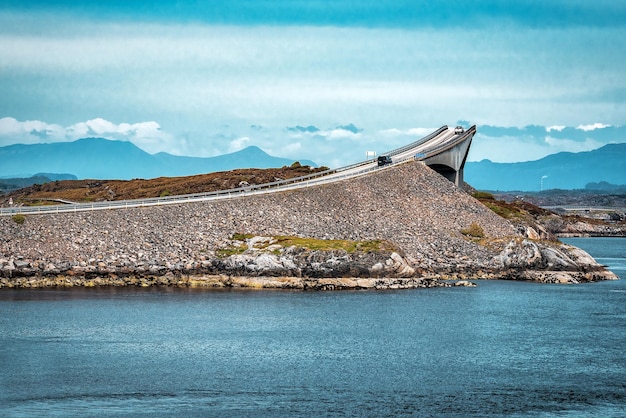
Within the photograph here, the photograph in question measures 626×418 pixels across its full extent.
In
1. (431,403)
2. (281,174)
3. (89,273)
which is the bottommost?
(431,403)

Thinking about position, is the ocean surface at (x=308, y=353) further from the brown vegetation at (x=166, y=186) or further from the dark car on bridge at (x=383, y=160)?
the brown vegetation at (x=166, y=186)

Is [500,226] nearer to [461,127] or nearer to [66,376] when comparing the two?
[461,127]

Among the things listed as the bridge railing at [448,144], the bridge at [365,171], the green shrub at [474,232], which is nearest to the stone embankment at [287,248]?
the green shrub at [474,232]

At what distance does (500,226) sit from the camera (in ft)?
343

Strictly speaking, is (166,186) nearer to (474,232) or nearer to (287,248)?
(474,232)

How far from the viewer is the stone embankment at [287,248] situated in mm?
79250

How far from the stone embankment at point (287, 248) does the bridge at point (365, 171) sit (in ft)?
7.09

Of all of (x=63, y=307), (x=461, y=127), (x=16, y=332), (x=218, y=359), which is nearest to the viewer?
(x=218, y=359)

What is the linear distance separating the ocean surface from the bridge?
16.7 metres

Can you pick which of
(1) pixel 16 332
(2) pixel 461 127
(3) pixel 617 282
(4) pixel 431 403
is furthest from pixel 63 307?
(2) pixel 461 127

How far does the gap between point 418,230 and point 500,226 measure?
41.0 ft

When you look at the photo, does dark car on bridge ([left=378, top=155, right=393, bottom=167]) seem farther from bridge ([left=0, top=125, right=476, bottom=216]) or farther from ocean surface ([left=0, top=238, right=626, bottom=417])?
ocean surface ([left=0, top=238, right=626, bottom=417])

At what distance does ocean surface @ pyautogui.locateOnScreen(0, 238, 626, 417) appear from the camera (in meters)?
41.7

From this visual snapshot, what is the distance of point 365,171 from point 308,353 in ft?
198
